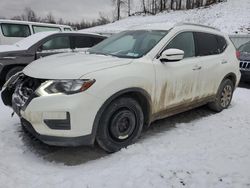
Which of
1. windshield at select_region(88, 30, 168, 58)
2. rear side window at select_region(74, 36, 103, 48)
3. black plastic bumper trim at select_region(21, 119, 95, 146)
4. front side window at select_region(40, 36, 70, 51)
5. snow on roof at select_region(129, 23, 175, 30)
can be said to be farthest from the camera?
rear side window at select_region(74, 36, 103, 48)

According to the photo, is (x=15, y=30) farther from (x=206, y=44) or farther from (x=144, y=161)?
(x=144, y=161)

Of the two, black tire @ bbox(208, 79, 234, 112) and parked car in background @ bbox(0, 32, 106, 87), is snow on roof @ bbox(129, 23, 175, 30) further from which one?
parked car in background @ bbox(0, 32, 106, 87)

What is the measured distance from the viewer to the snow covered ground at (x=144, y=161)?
307cm

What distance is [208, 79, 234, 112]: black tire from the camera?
18.3ft

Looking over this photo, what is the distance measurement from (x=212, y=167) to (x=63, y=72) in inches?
81.5

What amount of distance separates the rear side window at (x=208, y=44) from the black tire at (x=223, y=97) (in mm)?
665

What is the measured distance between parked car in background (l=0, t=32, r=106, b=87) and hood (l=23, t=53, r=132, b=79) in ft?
11.8

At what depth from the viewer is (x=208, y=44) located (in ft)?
17.3

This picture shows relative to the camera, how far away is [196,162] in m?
3.50

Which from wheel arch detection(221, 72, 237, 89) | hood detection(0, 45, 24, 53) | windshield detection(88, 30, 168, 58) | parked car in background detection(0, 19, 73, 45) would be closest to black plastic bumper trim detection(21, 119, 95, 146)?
windshield detection(88, 30, 168, 58)

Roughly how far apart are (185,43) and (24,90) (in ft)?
8.56

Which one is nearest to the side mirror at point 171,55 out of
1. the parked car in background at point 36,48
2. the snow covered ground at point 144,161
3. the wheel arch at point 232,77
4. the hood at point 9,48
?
the snow covered ground at point 144,161

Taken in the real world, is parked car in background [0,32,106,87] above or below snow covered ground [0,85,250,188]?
above

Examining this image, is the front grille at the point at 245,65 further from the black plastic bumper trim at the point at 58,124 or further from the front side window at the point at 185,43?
the black plastic bumper trim at the point at 58,124
